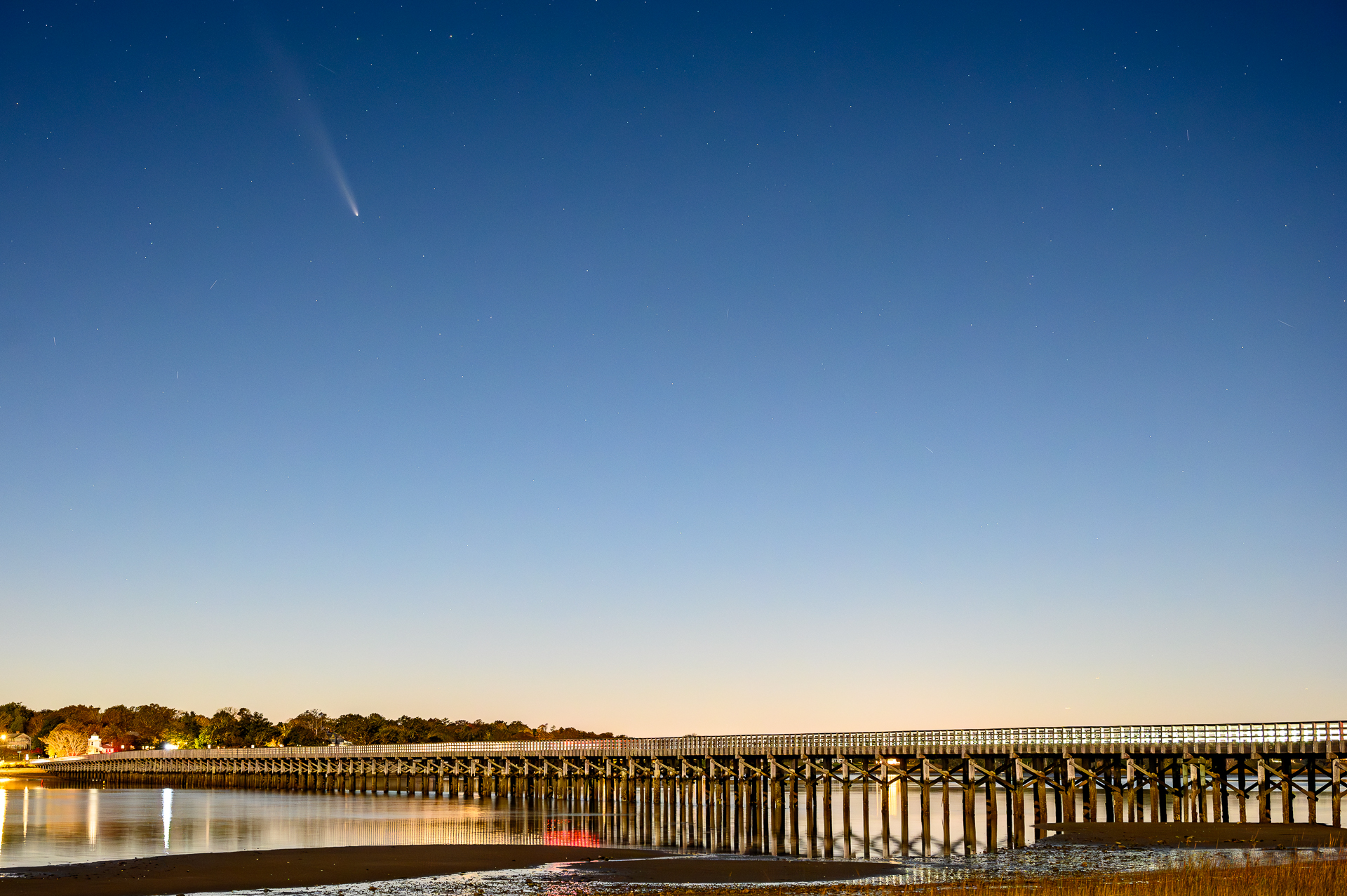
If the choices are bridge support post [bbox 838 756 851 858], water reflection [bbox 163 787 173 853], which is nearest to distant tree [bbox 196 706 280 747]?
water reflection [bbox 163 787 173 853]

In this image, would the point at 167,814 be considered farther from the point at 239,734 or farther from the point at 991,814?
the point at 239,734

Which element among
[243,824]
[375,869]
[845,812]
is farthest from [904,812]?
[243,824]

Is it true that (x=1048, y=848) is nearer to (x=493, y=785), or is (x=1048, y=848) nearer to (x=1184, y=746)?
(x=1184, y=746)

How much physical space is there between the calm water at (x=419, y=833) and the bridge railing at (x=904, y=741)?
3.64m

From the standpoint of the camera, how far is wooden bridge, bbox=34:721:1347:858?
143 ft

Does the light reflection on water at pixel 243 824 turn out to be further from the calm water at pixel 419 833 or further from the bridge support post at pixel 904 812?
the bridge support post at pixel 904 812

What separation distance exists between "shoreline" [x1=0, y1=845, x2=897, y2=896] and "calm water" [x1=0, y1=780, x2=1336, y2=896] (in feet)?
5.73

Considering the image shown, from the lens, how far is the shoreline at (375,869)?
3169 centimetres

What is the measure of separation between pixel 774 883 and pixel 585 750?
137 feet

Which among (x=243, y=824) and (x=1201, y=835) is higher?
(x=1201, y=835)

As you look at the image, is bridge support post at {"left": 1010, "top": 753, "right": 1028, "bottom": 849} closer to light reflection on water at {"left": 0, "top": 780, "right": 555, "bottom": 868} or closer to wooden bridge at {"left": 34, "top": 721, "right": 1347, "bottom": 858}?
wooden bridge at {"left": 34, "top": 721, "right": 1347, "bottom": 858}

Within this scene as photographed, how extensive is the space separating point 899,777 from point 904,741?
1789 millimetres

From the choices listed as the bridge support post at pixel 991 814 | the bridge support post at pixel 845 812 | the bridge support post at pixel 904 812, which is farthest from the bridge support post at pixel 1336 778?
the bridge support post at pixel 845 812

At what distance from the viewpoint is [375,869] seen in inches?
1409
